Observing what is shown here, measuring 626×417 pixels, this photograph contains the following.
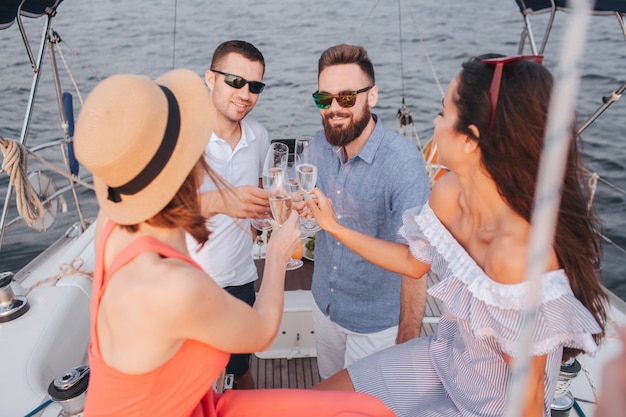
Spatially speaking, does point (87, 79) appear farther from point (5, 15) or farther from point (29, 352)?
point (29, 352)

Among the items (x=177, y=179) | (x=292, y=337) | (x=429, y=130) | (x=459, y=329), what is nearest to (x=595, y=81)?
(x=429, y=130)

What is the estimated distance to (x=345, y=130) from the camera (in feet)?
7.63

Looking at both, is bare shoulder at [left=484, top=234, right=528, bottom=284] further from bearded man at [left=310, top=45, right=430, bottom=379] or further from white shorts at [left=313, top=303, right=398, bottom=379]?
white shorts at [left=313, top=303, right=398, bottom=379]

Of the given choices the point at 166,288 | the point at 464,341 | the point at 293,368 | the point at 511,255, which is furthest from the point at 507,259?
the point at 293,368

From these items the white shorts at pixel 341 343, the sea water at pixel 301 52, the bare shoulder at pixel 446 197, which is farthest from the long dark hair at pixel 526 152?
the sea water at pixel 301 52

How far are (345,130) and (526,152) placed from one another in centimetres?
103

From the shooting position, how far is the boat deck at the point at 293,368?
3154mm

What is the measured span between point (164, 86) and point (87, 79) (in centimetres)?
1251

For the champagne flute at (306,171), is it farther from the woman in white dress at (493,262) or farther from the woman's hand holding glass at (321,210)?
the woman in white dress at (493,262)

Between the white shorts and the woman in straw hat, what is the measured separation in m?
1.15

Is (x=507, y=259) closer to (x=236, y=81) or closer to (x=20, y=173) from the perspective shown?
(x=236, y=81)

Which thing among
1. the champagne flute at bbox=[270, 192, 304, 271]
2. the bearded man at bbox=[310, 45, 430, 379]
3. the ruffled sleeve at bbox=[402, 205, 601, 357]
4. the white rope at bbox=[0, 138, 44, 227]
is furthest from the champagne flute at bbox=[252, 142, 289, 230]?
the white rope at bbox=[0, 138, 44, 227]

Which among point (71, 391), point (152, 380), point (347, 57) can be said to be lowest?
point (71, 391)

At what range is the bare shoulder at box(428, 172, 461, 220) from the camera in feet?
6.12
